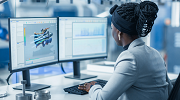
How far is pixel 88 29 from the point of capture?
1846mm

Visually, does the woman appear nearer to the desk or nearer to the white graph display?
the desk

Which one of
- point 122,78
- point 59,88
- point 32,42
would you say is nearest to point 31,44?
point 32,42

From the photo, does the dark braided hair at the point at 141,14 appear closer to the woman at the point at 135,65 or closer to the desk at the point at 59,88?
the woman at the point at 135,65

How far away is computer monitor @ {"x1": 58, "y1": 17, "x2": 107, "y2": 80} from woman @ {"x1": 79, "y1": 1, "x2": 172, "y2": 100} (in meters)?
0.61

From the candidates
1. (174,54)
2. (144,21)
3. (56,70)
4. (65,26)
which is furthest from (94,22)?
(174,54)

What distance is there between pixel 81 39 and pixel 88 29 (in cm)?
10

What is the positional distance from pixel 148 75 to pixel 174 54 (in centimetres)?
426

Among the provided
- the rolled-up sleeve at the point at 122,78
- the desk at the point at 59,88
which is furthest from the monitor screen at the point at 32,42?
the rolled-up sleeve at the point at 122,78

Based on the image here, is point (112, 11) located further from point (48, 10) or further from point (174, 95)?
point (48, 10)

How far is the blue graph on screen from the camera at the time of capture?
5.86 ft

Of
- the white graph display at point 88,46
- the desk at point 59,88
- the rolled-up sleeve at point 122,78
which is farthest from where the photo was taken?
the white graph display at point 88,46

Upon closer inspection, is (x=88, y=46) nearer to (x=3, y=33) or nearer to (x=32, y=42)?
(x=32, y=42)

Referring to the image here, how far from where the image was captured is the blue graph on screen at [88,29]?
1.79 metres

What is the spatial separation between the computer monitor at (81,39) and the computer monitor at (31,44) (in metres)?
0.08
